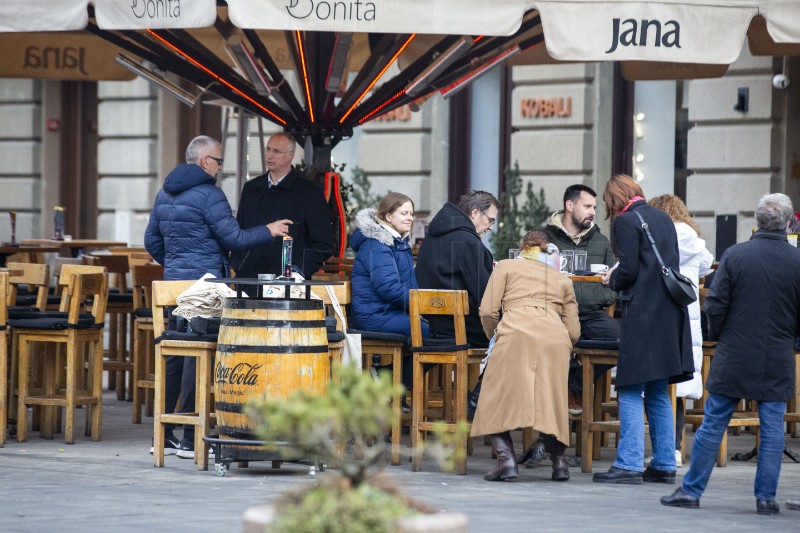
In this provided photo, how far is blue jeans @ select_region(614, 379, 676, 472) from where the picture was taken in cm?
848

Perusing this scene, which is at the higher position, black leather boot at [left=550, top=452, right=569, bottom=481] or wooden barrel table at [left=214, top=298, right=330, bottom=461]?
wooden barrel table at [left=214, top=298, right=330, bottom=461]

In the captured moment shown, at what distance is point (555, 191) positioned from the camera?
16812 millimetres

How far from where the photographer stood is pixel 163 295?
8.84 metres

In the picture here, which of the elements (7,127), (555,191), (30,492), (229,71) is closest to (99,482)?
(30,492)

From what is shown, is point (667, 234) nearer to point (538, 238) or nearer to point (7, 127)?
point (538, 238)

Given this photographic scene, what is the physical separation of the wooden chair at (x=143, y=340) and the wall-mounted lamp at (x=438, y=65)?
2.35m

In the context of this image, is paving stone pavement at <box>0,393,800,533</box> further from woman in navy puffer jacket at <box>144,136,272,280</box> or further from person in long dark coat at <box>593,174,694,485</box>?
woman in navy puffer jacket at <box>144,136,272,280</box>

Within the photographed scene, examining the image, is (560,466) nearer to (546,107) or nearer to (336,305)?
(336,305)

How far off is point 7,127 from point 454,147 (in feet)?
23.9

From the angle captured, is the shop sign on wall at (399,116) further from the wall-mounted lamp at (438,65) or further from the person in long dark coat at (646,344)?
the person in long dark coat at (646,344)

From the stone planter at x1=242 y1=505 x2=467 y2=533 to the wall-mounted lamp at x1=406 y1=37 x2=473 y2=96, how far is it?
22.1 feet

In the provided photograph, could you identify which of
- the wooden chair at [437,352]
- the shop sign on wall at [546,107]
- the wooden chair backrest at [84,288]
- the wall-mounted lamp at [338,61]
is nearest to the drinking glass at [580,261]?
the wooden chair at [437,352]

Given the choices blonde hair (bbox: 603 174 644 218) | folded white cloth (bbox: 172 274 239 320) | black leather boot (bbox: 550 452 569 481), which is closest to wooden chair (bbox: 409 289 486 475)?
black leather boot (bbox: 550 452 569 481)

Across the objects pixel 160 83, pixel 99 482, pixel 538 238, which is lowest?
pixel 99 482
